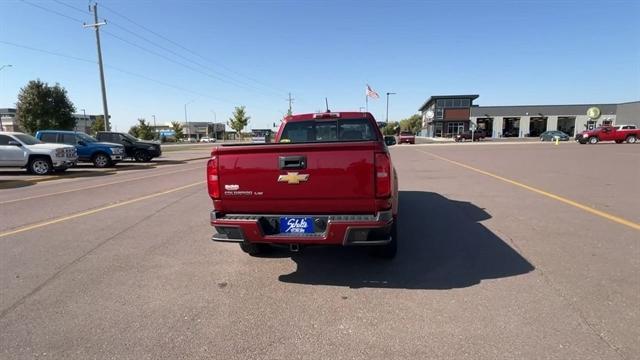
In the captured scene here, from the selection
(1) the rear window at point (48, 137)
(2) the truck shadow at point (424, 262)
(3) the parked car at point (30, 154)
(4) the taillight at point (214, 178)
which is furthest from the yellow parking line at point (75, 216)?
(1) the rear window at point (48, 137)

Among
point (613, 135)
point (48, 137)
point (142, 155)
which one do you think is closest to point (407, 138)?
point (613, 135)

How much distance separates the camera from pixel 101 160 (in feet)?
67.1

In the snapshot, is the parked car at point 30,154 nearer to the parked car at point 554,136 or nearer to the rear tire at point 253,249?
the rear tire at point 253,249

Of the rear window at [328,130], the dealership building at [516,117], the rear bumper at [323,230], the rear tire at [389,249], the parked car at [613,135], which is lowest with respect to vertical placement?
the rear tire at [389,249]

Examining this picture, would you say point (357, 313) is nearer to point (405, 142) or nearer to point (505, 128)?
point (405, 142)

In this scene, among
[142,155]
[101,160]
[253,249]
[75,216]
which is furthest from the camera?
[142,155]

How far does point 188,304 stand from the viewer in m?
3.66

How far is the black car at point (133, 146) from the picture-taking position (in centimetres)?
2304

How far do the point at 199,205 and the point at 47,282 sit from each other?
4462 millimetres

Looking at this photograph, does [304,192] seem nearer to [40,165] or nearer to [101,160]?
[40,165]

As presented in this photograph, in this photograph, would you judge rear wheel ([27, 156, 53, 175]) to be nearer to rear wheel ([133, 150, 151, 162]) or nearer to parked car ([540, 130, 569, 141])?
rear wheel ([133, 150, 151, 162])

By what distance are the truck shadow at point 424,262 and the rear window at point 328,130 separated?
1.74 meters

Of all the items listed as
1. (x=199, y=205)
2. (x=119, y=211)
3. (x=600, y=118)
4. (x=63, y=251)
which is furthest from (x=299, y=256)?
(x=600, y=118)

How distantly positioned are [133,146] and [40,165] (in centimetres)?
766
